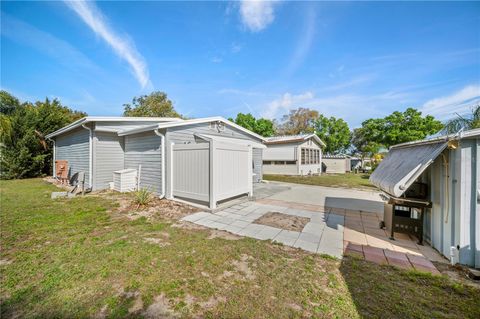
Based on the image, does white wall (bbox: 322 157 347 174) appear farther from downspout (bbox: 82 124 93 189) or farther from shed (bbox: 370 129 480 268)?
downspout (bbox: 82 124 93 189)

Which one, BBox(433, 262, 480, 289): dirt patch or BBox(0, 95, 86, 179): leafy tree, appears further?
BBox(0, 95, 86, 179): leafy tree

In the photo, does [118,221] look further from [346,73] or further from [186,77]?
[346,73]

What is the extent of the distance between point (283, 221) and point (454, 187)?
336cm

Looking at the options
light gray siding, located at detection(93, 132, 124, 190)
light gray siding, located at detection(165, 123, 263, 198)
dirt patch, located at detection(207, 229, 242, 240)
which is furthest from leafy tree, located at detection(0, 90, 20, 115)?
dirt patch, located at detection(207, 229, 242, 240)

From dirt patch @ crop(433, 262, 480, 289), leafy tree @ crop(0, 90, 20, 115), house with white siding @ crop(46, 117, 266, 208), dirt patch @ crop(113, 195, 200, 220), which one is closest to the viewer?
dirt patch @ crop(433, 262, 480, 289)

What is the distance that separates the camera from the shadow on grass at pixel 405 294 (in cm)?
205

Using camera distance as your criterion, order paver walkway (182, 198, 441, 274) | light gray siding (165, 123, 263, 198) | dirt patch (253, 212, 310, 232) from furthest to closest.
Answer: light gray siding (165, 123, 263, 198), dirt patch (253, 212, 310, 232), paver walkway (182, 198, 441, 274)

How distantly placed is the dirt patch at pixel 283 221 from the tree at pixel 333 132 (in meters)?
29.7

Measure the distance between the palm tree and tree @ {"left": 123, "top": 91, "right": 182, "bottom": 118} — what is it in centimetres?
2809

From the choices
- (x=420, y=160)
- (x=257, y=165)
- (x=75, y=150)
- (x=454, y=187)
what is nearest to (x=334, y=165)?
(x=257, y=165)

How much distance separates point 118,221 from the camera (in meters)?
4.91

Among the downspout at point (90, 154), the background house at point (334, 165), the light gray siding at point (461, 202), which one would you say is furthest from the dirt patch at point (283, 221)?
the background house at point (334, 165)

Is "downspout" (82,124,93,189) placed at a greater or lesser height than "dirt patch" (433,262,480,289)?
greater

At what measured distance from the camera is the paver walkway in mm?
3373
